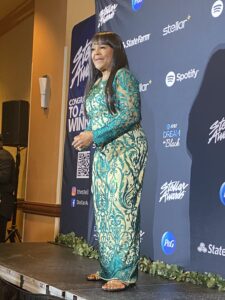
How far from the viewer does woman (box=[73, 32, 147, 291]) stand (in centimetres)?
220

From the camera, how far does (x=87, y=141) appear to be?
2.19 metres

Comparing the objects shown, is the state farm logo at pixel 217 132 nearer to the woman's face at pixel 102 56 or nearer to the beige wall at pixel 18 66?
the woman's face at pixel 102 56

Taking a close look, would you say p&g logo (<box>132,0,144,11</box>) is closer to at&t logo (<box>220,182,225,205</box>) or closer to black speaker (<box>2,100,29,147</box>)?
at&t logo (<box>220,182,225,205</box>)

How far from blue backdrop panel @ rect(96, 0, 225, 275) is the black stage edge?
0.76 ft

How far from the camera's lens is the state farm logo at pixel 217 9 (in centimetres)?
265

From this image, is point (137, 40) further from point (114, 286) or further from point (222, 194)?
point (114, 286)

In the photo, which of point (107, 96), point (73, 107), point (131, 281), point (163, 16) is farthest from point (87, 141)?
point (73, 107)

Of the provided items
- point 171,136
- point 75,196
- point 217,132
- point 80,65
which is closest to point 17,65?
point 80,65

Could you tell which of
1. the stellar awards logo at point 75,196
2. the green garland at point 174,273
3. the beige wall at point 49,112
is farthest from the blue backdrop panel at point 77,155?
the green garland at point 174,273

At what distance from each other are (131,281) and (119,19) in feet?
6.60

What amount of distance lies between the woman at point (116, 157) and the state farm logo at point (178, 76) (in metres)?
0.65

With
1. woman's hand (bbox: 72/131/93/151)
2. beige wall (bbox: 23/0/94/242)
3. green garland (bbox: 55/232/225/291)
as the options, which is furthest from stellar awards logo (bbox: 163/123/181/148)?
beige wall (bbox: 23/0/94/242)

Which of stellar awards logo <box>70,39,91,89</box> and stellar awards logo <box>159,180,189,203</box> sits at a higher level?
stellar awards logo <box>70,39,91,89</box>

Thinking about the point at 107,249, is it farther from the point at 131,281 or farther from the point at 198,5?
the point at 198,5
